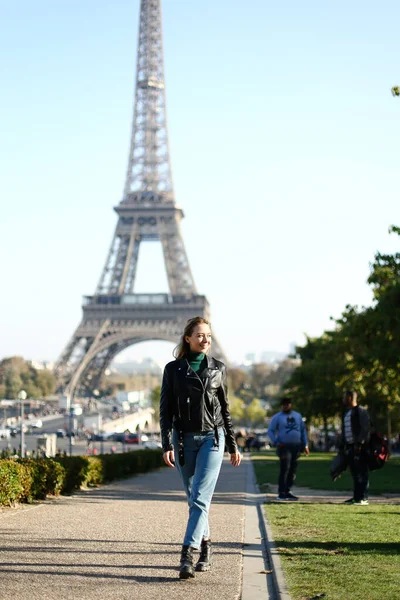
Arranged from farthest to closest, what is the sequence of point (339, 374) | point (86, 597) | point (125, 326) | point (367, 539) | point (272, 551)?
point (125, 326)
point (339, 374)
point (367, 539)
point (272, 551)
point (86, 597)

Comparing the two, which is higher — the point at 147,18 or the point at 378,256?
the point at 147,18

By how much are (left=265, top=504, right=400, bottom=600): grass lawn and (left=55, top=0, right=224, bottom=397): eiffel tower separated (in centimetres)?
9067

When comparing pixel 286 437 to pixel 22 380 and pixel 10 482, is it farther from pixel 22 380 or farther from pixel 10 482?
pixel 22 380

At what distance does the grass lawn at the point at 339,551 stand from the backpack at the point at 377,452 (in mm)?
797

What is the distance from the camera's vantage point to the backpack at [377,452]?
16.0 meters

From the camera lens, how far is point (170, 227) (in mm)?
109875

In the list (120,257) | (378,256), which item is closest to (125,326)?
(120,257)

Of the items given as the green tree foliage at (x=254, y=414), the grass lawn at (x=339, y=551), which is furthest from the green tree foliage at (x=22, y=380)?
the grass lawn at (x=339, y=551)

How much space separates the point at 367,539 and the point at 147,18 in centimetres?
10140

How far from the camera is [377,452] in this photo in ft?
52.7

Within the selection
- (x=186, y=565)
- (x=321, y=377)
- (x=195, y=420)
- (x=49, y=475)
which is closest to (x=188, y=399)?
(x=195, y=420)

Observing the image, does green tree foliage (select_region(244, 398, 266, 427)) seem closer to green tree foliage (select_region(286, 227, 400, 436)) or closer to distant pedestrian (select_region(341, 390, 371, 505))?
green tree foliage (select_region(286, 227, 400, 436))

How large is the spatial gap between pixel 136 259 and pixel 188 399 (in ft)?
341

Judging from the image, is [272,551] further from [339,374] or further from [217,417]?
[339,374]
